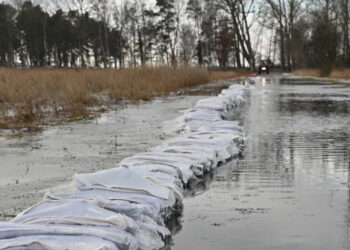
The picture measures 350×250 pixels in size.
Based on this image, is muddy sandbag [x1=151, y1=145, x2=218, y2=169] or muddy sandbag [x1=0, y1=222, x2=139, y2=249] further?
muddy sandbag [x1=151, y1=145, x2=218, y2=169]

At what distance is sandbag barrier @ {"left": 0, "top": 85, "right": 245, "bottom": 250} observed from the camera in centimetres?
293

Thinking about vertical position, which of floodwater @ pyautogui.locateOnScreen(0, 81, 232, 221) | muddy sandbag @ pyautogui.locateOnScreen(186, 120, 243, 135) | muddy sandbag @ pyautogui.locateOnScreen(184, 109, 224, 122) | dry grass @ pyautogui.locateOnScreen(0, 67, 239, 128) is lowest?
floodwater @ pyautogui.locateOnScreen(0, 81, 232, 221)

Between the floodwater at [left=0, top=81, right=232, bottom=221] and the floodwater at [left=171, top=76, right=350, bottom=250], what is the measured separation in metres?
1.38

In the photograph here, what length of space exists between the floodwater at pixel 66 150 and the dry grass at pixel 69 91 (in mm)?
980

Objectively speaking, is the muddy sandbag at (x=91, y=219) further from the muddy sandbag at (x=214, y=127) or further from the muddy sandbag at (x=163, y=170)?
the muddy sandbag at (x=214, y=127)

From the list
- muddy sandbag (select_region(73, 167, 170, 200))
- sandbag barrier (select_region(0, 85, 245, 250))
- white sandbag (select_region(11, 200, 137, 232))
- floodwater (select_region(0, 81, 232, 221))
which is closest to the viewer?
sandbag barrier (select_region(0, 85, 245, 250))

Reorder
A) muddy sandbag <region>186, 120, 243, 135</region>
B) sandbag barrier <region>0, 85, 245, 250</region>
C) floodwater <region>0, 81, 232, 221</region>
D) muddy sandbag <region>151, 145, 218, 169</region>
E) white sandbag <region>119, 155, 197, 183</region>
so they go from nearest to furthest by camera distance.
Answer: sandbag barrier <region>0, 85, 245, 250</region> < floodwater <region>0, 81, 232, 221</region> < white sandbag <region>119, 155, 197, 183</region> < muddy sandbag <region>151, 145, 218, 169</region> < muddy sandbag <region>186, 120, 243, 135</region>

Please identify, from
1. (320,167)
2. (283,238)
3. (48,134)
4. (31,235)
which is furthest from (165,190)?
(48,134)

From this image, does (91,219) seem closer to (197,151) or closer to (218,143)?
(197,151)

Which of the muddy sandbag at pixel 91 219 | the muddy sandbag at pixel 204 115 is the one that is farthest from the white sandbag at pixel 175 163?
the muddy sandbag at pixel 204 115

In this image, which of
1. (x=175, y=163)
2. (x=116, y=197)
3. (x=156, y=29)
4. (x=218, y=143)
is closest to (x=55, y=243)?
(x=116, y=197)

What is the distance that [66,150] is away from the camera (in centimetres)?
721

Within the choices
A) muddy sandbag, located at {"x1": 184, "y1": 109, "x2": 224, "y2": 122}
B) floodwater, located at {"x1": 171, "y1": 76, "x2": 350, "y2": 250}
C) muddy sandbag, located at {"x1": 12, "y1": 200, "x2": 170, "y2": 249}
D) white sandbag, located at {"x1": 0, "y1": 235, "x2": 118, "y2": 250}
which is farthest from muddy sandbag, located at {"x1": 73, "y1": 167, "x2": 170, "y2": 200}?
muddy sandbag, located at {"x1": 184, "y1": 109, "x2": 224, "y2": 122}

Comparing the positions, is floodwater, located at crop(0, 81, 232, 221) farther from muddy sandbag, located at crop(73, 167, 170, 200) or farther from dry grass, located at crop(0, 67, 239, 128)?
dry grass, located at crop(0, 67, 239, 128)
